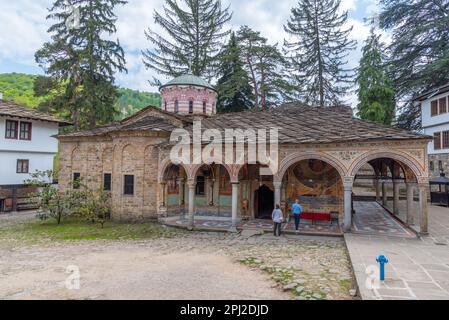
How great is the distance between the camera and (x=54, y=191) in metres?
16.1

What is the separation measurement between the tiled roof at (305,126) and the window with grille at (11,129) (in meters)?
5.86

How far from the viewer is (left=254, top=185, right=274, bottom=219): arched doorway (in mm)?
16641

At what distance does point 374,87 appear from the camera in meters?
26.8

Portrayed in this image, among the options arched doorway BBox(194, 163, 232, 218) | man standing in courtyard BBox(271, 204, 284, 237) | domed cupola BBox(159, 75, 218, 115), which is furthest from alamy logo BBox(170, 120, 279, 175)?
domed cupola BBox(159, 75, 218, 115)

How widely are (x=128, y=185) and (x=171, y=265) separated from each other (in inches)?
335

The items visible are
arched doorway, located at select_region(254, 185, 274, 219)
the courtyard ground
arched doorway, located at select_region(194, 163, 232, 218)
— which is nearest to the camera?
the courtyard ground

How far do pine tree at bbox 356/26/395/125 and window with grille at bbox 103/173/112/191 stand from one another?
23.2m

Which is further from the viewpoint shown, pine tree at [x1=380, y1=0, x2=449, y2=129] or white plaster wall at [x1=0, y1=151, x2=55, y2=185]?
pine tree at [x1=380, y1=0, x2=449, y2=129]

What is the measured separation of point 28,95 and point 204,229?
166 ft

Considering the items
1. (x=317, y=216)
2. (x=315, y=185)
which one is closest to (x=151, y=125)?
(x=315, y=185)

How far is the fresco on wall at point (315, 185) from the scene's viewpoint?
1495cm

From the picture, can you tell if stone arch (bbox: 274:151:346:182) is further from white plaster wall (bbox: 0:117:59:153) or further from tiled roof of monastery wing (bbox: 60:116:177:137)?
white plaster wall (bbox: 0:117:59:153)

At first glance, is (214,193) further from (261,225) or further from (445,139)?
(445,139)

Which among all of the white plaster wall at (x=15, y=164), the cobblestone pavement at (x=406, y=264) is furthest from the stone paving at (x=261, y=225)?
the white plaster wall at (x=15, y=164)
